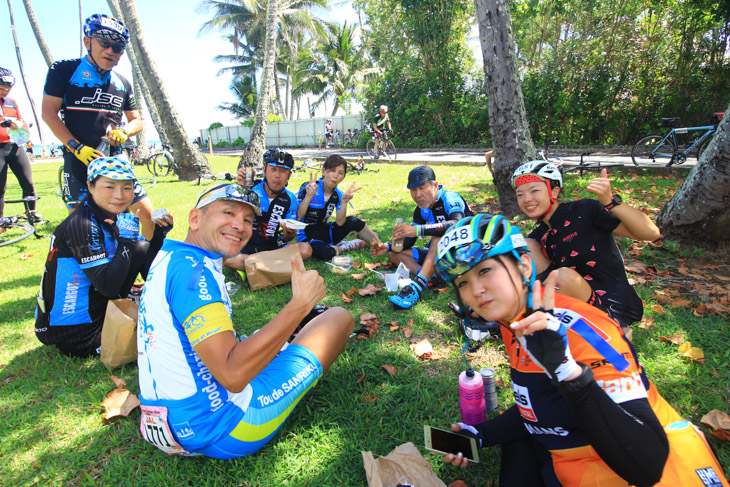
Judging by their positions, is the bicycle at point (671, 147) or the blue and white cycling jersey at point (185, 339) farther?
the bicycle at point (671, 147)

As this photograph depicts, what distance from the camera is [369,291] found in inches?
186

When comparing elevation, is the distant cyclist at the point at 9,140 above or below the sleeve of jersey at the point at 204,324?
above

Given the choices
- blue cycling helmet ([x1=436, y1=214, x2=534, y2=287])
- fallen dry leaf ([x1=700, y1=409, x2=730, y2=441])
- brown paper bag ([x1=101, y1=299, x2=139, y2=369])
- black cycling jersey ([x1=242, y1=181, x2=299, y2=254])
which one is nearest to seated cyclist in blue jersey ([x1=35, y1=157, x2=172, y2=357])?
brown paper bag ([x1=101, y1=299, x2=139, y2=369])

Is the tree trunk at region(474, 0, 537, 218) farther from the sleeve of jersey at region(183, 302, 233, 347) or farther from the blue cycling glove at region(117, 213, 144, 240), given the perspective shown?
the sleeve of jersey at region(183, 302, 233, 347)

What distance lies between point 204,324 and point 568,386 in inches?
65.1

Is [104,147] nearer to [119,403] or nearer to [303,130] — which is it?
[119,403]

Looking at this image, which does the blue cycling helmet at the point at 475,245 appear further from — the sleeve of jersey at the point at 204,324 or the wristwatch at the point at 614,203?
the wristwatch at the point at 614,203

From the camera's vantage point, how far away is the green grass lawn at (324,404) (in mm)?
2424

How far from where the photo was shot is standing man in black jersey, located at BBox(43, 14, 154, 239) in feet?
14.6

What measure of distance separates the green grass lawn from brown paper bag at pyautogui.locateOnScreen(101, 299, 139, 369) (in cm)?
15

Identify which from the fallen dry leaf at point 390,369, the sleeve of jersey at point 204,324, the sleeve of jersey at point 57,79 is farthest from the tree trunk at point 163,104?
the sleeve of jersey at point 204,324

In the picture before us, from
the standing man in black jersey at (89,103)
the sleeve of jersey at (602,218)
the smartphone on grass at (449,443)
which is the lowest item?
the smartphone on grass at (449,443)

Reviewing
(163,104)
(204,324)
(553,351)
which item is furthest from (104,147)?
(163,104)

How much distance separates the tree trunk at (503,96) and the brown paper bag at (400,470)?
18.7 feet
